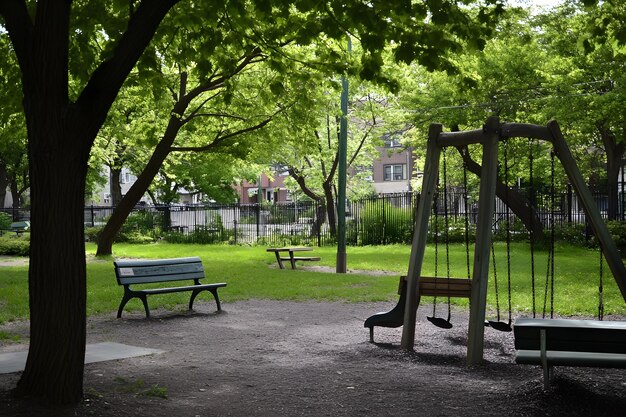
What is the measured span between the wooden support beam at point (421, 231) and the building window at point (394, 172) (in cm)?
7088

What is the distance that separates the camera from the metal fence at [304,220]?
3303 centimetres

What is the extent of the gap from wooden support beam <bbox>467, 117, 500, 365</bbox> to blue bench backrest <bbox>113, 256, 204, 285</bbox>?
594 centimetres

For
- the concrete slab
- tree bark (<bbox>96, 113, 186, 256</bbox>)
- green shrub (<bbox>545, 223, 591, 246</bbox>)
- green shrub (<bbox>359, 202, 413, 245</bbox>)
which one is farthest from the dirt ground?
green shrub (<bbox>359, 202, 413, 245</bbox>)

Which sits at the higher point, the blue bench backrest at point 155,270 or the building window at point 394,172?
the building window at point 394,172

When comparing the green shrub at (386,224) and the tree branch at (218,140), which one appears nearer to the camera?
the tree branch at (218,140)

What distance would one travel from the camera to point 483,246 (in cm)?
843

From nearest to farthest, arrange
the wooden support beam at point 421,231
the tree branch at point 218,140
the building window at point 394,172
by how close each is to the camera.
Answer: the wooden support beam at point 421,231 < the tree branch at point 218,140 < the building window at point 394,172

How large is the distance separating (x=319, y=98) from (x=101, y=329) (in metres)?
13.3

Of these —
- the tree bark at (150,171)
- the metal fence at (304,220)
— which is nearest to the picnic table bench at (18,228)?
the metal fence at (304,220)

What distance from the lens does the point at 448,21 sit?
8.78m

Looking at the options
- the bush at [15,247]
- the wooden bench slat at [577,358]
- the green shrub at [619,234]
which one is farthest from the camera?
the bush at [15,247]

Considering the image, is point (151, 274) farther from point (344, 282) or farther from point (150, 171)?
point (150, 171)

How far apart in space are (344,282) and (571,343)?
11469 mm

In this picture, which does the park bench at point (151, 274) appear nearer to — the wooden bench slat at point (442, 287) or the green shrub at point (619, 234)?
the wooden bench slat at point (442, 287)
